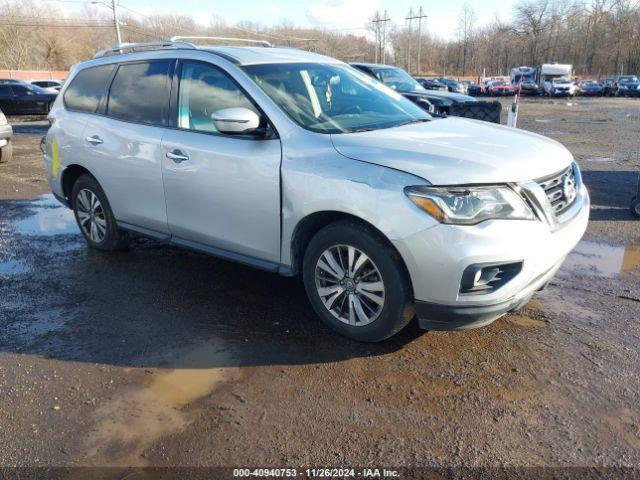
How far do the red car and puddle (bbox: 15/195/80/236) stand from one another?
44354mm

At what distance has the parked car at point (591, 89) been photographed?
44531 millimetres

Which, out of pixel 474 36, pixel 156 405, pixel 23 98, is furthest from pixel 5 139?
pixel 474 36

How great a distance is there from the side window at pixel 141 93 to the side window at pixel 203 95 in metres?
0.20

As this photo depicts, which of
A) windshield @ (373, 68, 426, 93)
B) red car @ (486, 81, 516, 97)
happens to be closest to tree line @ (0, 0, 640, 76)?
red car @ (486, 81, 516, 97)

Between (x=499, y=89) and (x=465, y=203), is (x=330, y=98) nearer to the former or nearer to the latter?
(x=465, y=203)

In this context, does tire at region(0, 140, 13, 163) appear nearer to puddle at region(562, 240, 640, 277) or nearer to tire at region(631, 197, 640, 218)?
puddle at region(562, 240, 640, 277)

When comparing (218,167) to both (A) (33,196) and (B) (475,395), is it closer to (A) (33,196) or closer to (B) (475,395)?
(B) (475,395)

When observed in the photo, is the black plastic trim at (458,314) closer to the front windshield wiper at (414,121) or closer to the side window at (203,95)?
the front windshield wiper at (414,121)

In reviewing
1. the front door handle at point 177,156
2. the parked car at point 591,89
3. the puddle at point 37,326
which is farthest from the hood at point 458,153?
the parked car at point 591,89

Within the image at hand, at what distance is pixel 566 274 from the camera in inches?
187

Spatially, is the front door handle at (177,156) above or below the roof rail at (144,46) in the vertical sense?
below

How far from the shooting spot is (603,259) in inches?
202

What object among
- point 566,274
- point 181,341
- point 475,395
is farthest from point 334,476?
point 566,274

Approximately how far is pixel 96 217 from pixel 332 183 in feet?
10.2
